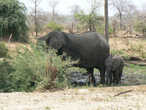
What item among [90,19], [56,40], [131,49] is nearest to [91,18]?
[90,19]

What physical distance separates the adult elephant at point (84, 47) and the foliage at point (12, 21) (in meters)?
10.8

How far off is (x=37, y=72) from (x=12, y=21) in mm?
14421

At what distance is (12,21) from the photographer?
22.1 m

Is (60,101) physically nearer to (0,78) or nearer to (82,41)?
(0,78)

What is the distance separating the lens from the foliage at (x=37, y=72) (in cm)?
845

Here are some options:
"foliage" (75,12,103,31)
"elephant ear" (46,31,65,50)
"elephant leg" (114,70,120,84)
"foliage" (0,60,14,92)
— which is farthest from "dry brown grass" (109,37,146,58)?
"foliage" (0,60,14,92)

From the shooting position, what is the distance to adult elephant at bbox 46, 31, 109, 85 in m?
11.7

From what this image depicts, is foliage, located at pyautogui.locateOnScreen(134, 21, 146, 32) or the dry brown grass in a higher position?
foliage, located at pyautogui.locateOnScreen(134, 21, 146, 32)

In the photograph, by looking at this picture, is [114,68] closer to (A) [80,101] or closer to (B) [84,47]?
(B) [84,47]

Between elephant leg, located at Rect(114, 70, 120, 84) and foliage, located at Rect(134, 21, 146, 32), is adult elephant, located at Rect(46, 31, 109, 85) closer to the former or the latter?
elephant leg, located at Rect(114, 70, 120, 84)

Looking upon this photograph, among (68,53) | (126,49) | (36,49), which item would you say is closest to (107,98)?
(36,49)

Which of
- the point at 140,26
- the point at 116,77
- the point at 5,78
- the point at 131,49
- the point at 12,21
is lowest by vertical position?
the point at 116,77

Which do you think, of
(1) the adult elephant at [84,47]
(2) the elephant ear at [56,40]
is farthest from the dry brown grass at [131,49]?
(2) the elephant ear at [56,40]

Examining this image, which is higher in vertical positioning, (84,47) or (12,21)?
(12,21)
